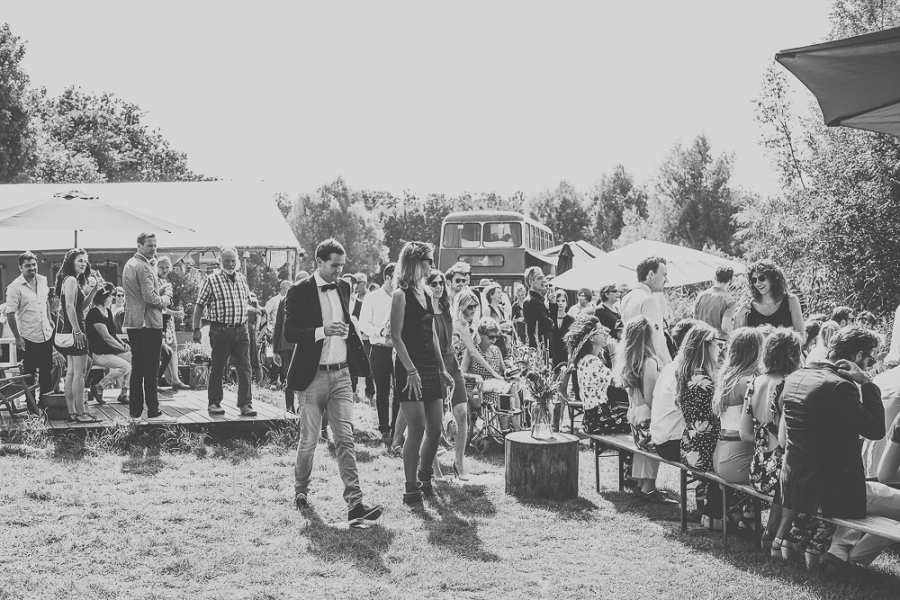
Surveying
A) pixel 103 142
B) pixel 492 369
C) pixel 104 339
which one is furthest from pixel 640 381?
pixel 103 142

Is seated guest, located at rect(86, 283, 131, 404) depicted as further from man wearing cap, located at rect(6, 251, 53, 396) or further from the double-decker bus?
the double-decker bus

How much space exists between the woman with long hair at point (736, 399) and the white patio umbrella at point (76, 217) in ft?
21.2

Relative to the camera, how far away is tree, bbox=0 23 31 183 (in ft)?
90.4

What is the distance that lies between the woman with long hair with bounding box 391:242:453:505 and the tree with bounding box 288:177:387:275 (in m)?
60.5

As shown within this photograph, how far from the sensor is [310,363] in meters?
5.77

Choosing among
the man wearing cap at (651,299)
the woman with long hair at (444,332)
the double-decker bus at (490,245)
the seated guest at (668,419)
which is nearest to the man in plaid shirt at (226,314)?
the woman with long hair at (444,332)

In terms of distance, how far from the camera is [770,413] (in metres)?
4.98

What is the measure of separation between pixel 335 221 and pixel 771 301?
6165cm

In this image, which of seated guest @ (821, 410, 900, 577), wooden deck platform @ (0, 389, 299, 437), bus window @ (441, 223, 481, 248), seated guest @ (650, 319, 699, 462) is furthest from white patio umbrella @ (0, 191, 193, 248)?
bus window @ (441, 223, 481, 248)

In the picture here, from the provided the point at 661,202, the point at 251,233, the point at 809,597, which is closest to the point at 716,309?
the point at 809,597

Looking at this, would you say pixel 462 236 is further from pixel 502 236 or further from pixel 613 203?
pixel 613 203

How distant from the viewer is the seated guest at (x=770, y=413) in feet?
16.3

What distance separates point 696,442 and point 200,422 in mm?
5082

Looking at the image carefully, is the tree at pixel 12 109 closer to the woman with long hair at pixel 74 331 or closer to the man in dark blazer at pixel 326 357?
the woman with long hair at pixel 74 331
